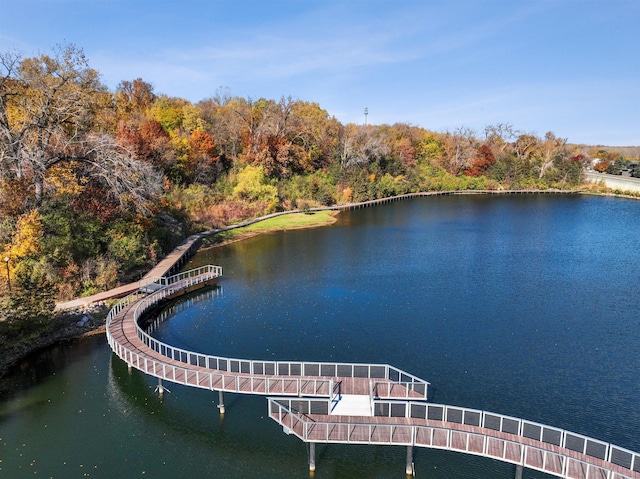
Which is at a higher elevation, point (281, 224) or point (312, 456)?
point (281, 224)

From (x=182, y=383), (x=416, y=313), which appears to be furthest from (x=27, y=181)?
(x=416, y=313)

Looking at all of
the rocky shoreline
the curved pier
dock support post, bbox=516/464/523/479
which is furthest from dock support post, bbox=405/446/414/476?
the rocky shoreline

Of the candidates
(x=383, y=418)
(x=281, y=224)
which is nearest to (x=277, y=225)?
(x=281, y=224)

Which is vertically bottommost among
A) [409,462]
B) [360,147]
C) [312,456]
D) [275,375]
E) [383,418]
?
[409,462]

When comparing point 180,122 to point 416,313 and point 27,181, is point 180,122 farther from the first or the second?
point 416,313

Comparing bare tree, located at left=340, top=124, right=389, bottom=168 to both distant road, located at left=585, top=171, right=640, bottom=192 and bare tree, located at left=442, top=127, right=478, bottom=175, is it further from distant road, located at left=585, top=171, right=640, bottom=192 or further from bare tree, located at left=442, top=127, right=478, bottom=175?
distant road, located at left=585, top=171, right=640, bottom=192

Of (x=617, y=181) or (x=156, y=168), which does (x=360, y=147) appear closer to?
(x=156, y=168)
